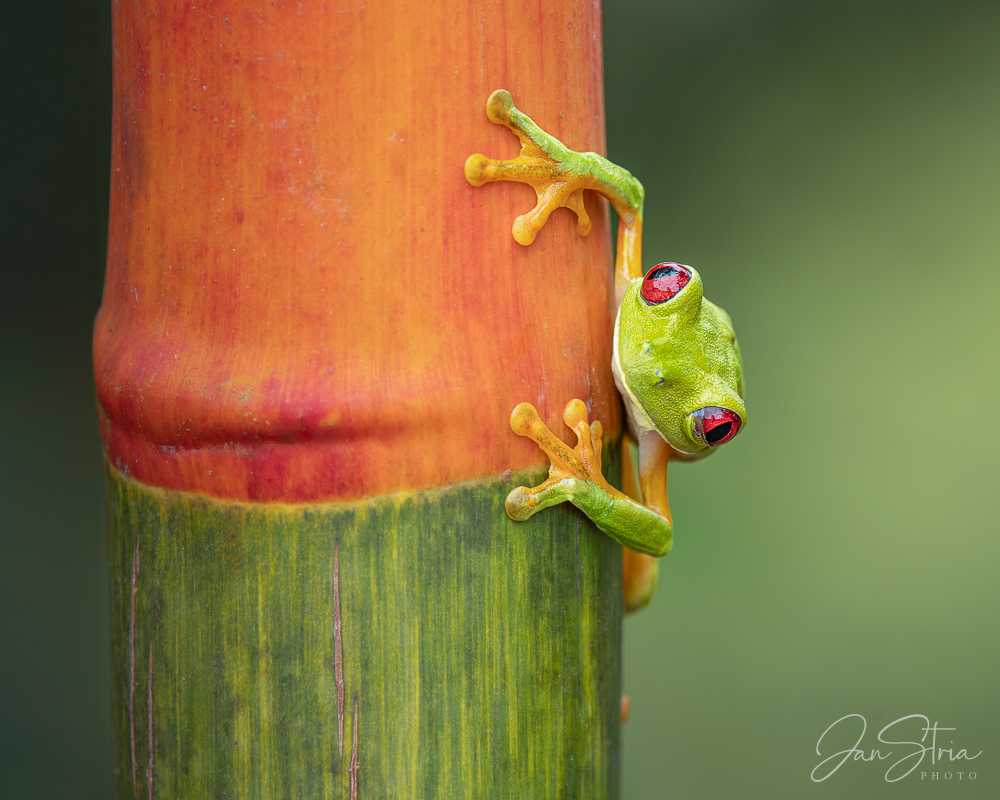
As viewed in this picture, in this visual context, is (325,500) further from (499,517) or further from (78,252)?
(78,252)

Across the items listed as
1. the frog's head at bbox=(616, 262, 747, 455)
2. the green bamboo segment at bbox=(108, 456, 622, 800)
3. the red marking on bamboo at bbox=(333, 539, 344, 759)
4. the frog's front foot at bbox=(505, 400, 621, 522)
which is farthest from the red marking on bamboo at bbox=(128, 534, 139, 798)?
the frog's head at bbox=(616, 262, 747, 455)

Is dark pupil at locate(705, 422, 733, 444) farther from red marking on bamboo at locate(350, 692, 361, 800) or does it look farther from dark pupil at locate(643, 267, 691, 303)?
red marking on bamboo at locate(350, 692, 361, 800)

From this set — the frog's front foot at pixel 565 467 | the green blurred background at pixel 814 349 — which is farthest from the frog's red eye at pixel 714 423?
the green blurred background at pixel 814 349

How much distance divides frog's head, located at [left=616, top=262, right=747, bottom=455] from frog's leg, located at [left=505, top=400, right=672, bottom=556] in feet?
0.24

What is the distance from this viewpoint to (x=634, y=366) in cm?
85

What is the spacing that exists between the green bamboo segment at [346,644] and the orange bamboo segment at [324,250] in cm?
4

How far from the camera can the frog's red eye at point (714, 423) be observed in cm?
89

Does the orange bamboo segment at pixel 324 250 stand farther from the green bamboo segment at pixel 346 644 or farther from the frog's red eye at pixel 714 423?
the frog's red eye at pixel 714 423

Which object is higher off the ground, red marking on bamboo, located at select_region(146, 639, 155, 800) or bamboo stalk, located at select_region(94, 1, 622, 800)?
bamboo stalk, located at select_region(94, 1, 622, 800)

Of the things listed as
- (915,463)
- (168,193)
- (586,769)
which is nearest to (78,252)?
(168,193)

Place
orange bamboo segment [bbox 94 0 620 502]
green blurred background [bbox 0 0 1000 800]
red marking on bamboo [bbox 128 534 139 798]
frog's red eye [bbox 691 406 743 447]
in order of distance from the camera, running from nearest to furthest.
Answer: orange bamboo segment [bbox 94 0 620 502], red marking on bamboo [bbox 128 534 139 798], frog's red eye [bbox 691 406 743 447], green blurred background [bbox 0 0 1000 800]

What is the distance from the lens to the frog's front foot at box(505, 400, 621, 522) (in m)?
0.75

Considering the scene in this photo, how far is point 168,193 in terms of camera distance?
28.3 inches

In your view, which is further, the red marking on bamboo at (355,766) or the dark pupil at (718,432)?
the dark pupil at (718,432)
